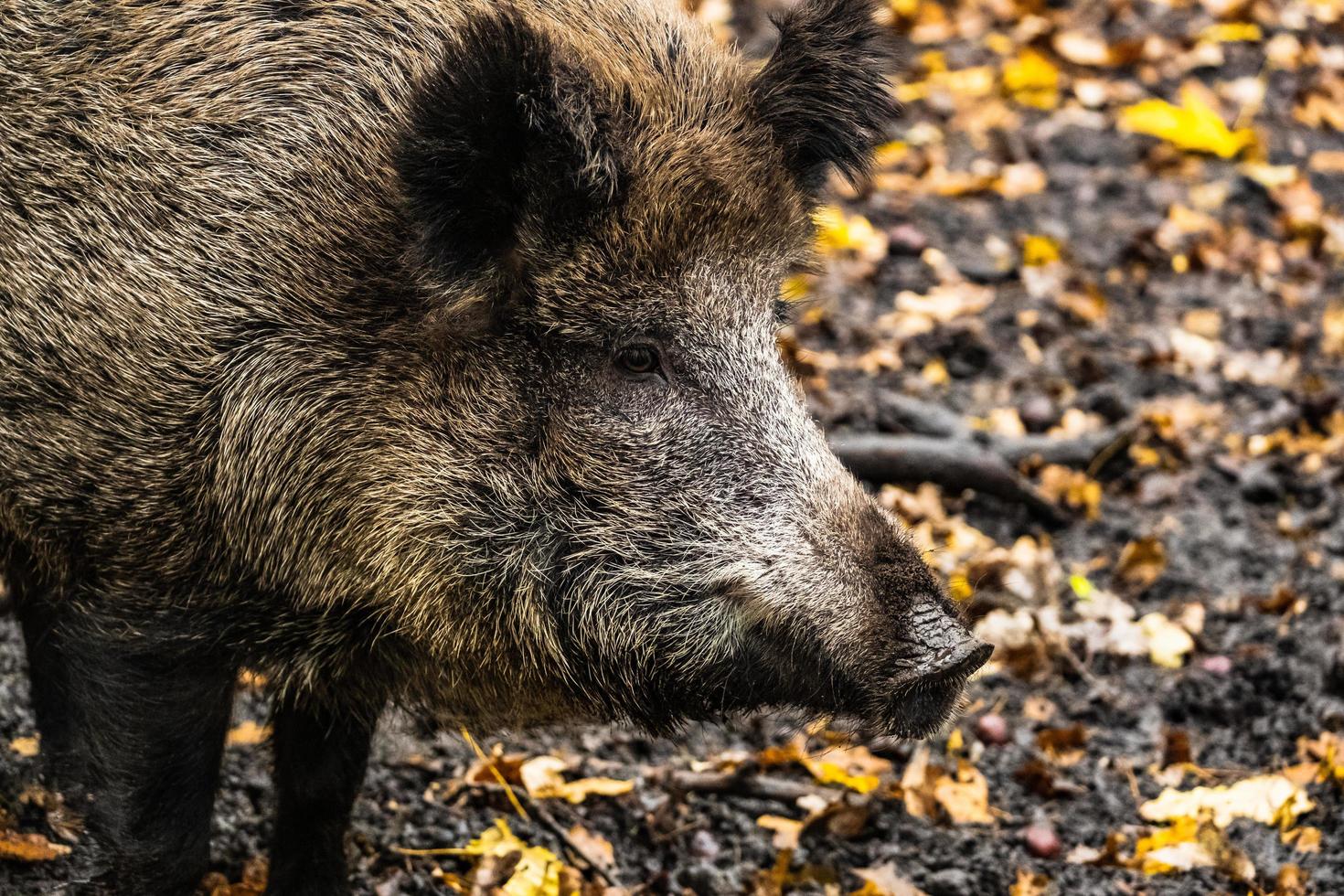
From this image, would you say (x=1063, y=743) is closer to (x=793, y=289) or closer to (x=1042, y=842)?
(x=1042, y=842)

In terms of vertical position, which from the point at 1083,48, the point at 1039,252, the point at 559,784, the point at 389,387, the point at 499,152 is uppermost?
the point at 499,152

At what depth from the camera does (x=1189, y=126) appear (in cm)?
858

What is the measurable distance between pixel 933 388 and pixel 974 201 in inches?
74.2

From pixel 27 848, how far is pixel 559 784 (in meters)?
1.48

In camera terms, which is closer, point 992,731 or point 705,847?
point 705,847

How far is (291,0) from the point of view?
11.9 ft

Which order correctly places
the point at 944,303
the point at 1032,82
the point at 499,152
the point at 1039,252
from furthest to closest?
1. the point at 1032,82
2. the point at 1039,252
3. the point at 944,303
4. the point at 499,152

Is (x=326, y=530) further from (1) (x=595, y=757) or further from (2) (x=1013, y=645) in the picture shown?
(2) (x=1013, y=645)

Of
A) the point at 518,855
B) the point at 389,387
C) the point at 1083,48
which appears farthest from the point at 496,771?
the point at 1083,48

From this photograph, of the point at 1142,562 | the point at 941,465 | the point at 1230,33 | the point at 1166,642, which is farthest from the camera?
the point at 1230,33

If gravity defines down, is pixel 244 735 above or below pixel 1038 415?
below

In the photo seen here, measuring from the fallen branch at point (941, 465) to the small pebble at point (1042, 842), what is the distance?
1.81 m

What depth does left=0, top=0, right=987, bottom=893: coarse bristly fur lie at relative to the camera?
3471 mm

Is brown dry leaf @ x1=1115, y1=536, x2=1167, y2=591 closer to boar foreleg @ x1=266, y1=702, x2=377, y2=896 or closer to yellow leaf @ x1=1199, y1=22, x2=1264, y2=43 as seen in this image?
boar foreleg @ x1=266, y1=702, x2=377, y2=896
